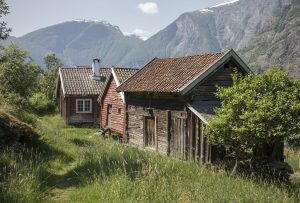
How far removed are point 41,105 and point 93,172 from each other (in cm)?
3078

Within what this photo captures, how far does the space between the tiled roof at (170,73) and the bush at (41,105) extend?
65.6 feet

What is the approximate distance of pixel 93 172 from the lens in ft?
35.4

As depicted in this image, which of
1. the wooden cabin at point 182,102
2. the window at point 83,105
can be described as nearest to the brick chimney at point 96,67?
the window at point 83,105

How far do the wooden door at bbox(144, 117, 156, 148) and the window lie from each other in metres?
13.9

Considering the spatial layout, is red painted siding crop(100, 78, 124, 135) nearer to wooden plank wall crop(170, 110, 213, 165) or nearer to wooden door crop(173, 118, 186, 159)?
wooden door crop(173, 118, 186, 159)

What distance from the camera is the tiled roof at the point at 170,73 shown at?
55.1 feet

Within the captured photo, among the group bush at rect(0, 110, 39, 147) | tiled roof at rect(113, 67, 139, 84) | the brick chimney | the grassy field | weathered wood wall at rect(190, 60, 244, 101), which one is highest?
the brick chimney

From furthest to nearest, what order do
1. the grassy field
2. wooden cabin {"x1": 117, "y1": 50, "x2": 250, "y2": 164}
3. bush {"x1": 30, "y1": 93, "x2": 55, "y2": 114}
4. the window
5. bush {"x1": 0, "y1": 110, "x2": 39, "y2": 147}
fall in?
bush {"x1": 30, "y1": 93, "x2": 55, "y2": 114}, the window, wooden cabin {"x1": 117, "y1": 50, "x2": 250, "y2": 164}, bush {"x1": 0, "y1": 110, "x2": 39, "y2": 147}, the grassy field

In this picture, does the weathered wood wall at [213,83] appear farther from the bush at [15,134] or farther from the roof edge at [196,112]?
the bush at [15,134]

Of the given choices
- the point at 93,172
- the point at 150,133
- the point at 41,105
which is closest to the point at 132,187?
the point at 93,172

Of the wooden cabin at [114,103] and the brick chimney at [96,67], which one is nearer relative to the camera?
the wooden cabin at [114,103]

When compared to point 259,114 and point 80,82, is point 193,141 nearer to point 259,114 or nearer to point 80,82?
point 259,114

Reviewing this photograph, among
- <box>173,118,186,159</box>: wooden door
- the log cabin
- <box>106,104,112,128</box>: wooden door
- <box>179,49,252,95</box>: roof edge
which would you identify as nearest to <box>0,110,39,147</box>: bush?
<box>173,118,186,159</box>: wooden door

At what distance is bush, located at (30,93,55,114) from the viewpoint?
38750 mm
